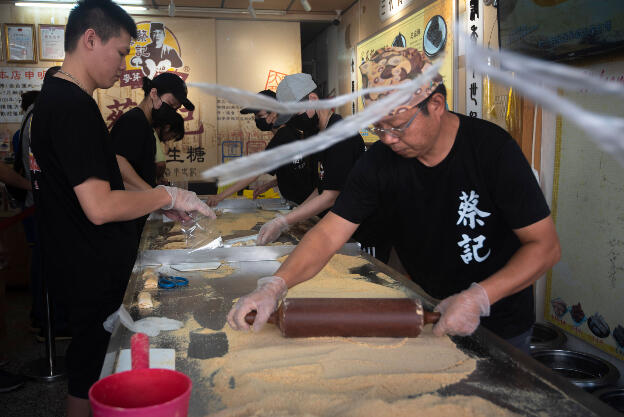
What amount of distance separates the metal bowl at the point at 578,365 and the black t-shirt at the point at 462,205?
891 millimetres

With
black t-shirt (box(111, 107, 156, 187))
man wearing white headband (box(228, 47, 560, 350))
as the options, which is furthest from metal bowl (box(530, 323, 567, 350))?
black t-shirt (box(111, 107, 156, 187))

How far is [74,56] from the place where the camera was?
6.01ft

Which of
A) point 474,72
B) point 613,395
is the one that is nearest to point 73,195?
point 613,395

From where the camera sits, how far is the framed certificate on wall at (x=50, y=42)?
235 inches

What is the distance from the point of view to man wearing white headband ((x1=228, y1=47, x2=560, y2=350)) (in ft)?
4.60

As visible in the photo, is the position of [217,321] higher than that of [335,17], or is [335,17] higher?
[335,17]

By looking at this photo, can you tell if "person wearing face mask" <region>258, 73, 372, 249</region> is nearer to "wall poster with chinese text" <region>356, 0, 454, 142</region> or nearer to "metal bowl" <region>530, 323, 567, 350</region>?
"wall poster with chinese text" <region>356, 0, 454, 142</region>

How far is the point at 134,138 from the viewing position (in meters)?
2.94

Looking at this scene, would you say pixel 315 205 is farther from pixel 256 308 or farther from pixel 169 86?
pixel 256 308

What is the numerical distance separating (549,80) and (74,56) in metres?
1.66

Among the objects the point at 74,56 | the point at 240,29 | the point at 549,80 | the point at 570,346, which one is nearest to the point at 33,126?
the point at 74,56

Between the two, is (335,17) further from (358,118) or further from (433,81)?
(358,118)

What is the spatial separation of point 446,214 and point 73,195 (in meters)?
1.28

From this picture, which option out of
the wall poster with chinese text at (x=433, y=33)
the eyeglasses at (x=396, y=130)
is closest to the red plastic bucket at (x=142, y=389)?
the eyeglasses at (x=396, y=130)
